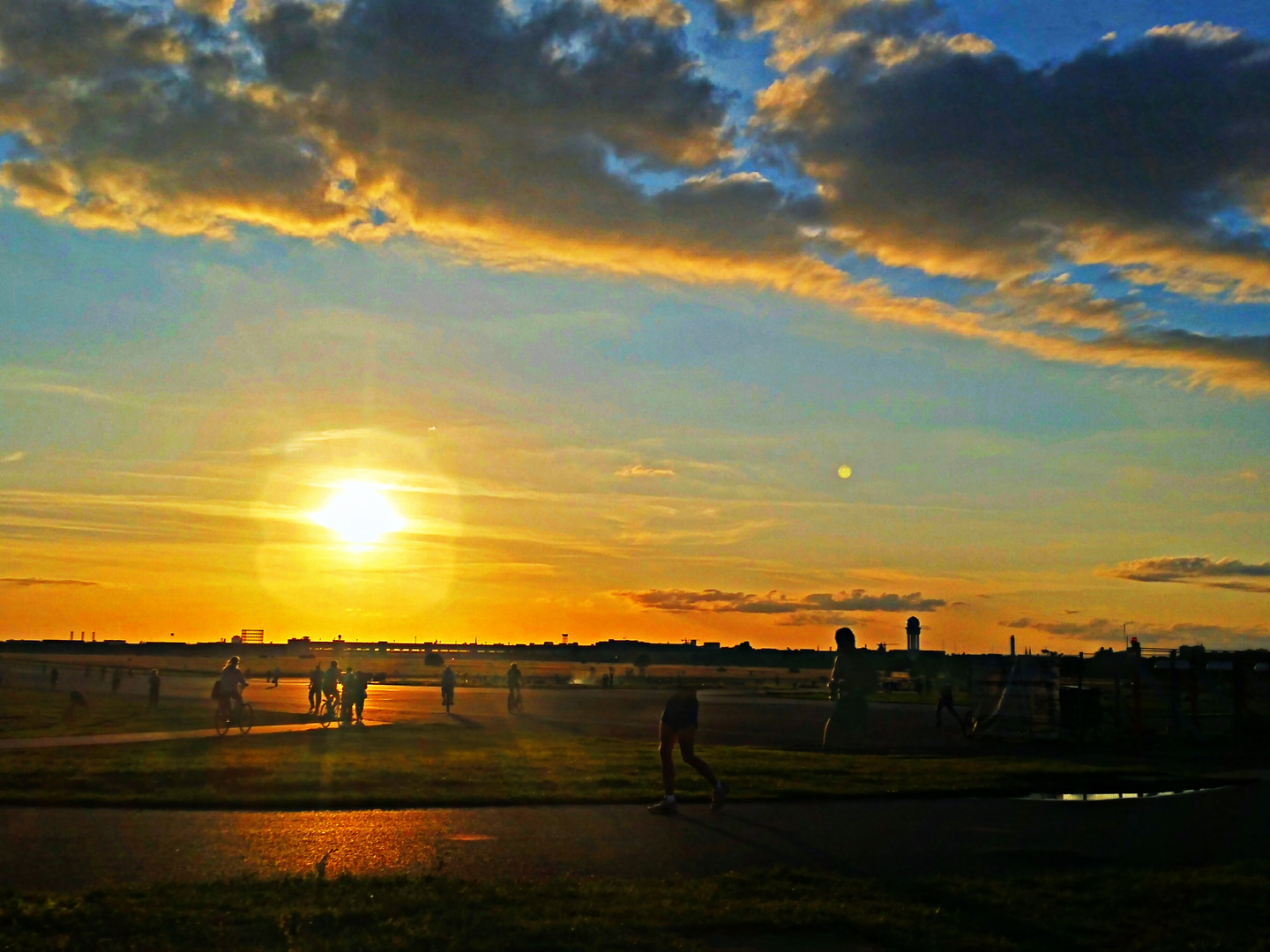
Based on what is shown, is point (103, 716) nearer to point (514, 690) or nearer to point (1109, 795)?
point (514, 690)

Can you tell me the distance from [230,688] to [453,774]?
12.4m

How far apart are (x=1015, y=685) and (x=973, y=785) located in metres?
15.1

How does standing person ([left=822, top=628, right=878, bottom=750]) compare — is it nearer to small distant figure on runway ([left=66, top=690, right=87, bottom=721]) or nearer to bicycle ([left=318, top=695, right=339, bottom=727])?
bicycle ([left=318, top=695, right=339, bottom=727])

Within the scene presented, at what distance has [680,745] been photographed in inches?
534

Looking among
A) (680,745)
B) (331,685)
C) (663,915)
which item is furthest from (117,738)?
(663,915)

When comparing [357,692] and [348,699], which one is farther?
[357,692]

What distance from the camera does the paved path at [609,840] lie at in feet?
32.8

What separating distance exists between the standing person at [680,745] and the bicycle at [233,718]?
16.1 metres

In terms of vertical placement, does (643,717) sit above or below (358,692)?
below

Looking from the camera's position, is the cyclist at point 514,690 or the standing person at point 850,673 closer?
the standing person at point 850,673

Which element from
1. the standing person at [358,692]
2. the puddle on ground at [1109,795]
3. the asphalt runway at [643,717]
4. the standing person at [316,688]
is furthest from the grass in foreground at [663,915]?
the standing person at [316,688]

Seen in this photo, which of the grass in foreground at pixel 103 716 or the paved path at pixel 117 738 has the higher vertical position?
→ the paved path at pixel 117 738

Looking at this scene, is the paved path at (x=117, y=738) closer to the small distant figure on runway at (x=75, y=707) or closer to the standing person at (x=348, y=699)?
the standing person at (x=348, y=699)

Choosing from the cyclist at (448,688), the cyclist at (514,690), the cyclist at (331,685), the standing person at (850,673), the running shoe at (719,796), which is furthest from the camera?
the cyclist at (514,690)
